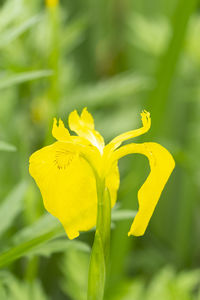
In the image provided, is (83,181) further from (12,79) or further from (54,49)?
(54,49)

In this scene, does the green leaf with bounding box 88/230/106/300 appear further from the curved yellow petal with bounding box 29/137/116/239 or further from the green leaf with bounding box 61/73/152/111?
the green leaf with bounding box 61/73/152/111

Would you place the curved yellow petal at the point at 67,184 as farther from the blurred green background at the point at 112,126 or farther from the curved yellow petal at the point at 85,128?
the blurred green background at the point at 112,126

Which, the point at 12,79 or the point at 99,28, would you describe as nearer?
the point at 12,79

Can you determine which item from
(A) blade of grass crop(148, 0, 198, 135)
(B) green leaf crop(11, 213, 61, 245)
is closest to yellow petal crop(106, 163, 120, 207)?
(B) green leaf crop(11, 213, 61, 245)

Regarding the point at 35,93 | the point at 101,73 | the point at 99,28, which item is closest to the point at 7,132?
the point at 35,93

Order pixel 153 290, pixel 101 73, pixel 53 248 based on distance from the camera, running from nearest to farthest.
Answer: pixel 53 248 < pixel 153 290 < pixel 101 73

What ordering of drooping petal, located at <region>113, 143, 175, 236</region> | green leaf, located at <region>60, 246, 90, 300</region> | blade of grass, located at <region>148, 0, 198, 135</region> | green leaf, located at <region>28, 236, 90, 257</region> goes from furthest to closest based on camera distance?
blade of grass, located at <region>148, 0, 198, 135</region> < green leaf, located at <region>60, 246, 90, 300</region> < green leaf, located at <region>28, 236, 90, 257</region> < drooping petal, located at <region>113, 143, 175, 236</region>

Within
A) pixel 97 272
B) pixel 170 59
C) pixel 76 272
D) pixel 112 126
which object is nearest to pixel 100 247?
pixel 97 272
